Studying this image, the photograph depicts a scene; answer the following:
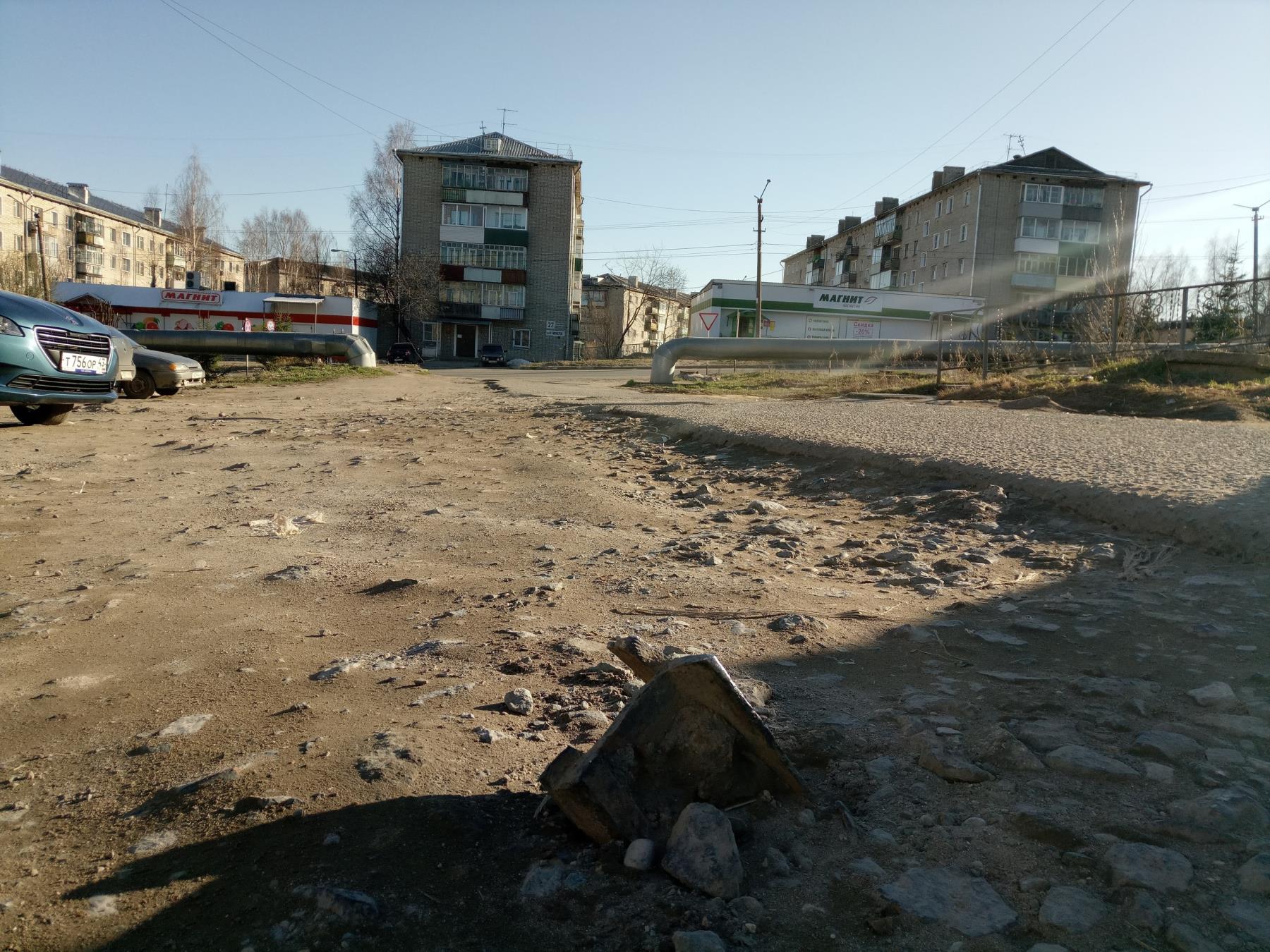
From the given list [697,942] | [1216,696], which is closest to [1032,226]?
[1216,696]

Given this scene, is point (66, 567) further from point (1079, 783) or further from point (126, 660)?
point (1079, 783)

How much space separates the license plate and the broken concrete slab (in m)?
6.96

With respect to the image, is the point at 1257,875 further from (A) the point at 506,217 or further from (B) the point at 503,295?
(A) the point at 506,217

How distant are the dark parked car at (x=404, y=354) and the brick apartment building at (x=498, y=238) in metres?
7.09

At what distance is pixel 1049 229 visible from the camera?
6050cm

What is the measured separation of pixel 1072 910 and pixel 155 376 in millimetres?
15409

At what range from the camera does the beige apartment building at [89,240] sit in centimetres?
6322

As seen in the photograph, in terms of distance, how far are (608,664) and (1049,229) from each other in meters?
66.6

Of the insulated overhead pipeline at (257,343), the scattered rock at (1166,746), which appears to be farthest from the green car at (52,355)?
the insulated overhead pipeline at (257,343)

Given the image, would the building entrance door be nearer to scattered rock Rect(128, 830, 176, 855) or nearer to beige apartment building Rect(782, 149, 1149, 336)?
beige apartment building Rect(782, 149, 1149, 336)

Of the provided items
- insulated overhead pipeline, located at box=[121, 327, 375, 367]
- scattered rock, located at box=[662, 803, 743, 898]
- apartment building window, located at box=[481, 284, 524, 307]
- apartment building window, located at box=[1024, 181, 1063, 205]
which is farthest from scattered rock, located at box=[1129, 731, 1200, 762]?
apartment building window, located at box=[1024, 181, 1063, 205]

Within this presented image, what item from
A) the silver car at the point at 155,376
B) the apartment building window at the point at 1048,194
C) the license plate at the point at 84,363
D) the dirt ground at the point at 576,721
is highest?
the apartment building window at the point at 1048,194

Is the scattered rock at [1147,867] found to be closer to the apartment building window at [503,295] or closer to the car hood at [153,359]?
the car hood at [153,359]

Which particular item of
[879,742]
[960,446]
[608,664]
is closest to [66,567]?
[608,664]
